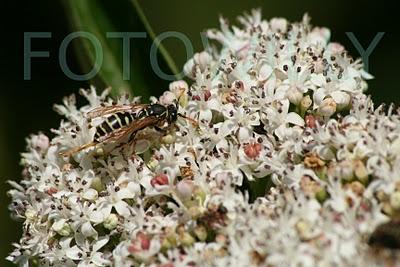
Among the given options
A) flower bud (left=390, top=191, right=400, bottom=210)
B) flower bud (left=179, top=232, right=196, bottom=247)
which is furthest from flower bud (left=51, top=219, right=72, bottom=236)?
flower bud (left=390, top=191, right=400, bottom=210)

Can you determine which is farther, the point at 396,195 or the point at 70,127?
the point at 70,127

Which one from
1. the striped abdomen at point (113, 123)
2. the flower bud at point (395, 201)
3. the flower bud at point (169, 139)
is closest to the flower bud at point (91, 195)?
the striped abdomen at point (113, 123)

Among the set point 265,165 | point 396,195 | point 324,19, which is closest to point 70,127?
point 265,165

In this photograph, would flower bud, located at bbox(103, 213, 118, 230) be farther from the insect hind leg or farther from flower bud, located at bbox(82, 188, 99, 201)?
the insect hind leg

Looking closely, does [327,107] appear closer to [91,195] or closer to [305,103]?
[305,103]

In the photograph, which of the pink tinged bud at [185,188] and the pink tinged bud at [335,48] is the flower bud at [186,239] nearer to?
the pink tinged bud at [185,188]

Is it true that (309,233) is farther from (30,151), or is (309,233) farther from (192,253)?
(30,151)

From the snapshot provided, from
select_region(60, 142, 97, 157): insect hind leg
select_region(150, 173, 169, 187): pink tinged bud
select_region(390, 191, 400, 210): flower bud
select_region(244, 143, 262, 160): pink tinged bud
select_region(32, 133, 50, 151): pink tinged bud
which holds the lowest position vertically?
select_region(390, 191, 400, 210): flower bud
